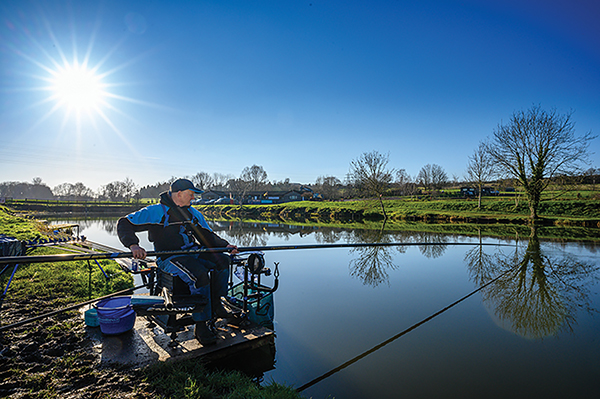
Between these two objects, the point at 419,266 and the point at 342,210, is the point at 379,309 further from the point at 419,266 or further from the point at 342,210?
the point at 342,210

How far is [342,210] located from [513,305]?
37015mm

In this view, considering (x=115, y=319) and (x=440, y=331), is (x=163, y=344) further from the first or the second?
(x=440, y=331)

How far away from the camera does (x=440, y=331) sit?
5555 mm

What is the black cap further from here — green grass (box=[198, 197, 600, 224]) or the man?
green grass (box=[198, 197, 600, 224])

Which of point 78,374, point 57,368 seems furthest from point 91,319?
point 78,374

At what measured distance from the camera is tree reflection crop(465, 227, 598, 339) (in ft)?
19.6

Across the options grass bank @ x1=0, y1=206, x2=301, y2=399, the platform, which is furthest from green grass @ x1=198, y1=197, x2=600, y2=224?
grass bank @ x1=0, y1=206, x2=301, y2=399

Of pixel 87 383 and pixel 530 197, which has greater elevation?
pixel 530 197

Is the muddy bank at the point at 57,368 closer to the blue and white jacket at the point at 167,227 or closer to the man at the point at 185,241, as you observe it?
the man at the point at 185,241

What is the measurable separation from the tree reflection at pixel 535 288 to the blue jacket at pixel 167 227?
5.63 m

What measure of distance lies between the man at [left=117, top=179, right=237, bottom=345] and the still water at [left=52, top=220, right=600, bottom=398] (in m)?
1.19

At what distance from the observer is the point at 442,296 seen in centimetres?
759

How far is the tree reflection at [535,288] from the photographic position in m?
5.96

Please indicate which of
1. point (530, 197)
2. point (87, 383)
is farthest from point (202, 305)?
point (530, 197)
